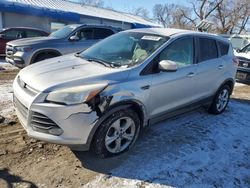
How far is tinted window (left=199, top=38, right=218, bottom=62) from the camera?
17.4ft

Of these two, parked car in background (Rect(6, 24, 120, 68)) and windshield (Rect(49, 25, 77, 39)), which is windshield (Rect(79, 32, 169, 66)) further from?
windshield (Rect(49, 25, 77, 39))

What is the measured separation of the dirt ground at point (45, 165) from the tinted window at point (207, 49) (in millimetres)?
2337

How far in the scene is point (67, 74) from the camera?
3.77 meters

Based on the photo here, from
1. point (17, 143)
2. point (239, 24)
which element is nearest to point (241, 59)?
point (17, 143)

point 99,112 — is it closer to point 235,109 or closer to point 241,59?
point 235,109

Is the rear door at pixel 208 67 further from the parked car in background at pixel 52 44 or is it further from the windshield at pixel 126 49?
the parked car in background at pixel 52 44

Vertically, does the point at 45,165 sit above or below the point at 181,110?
below

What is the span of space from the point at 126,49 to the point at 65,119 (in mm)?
1825

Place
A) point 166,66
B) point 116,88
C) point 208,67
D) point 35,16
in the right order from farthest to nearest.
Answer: point 35,16 < point 208,67 < point 166,66 < point 116,88

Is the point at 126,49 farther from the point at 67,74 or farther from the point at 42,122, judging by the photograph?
the point at 42,122

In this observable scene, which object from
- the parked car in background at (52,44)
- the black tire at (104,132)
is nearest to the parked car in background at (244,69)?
the parked car in background at (52,44)

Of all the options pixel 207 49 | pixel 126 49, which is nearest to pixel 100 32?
pixel 207 49

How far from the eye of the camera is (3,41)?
13.4 m

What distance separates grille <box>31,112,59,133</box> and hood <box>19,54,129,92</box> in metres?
0.32
